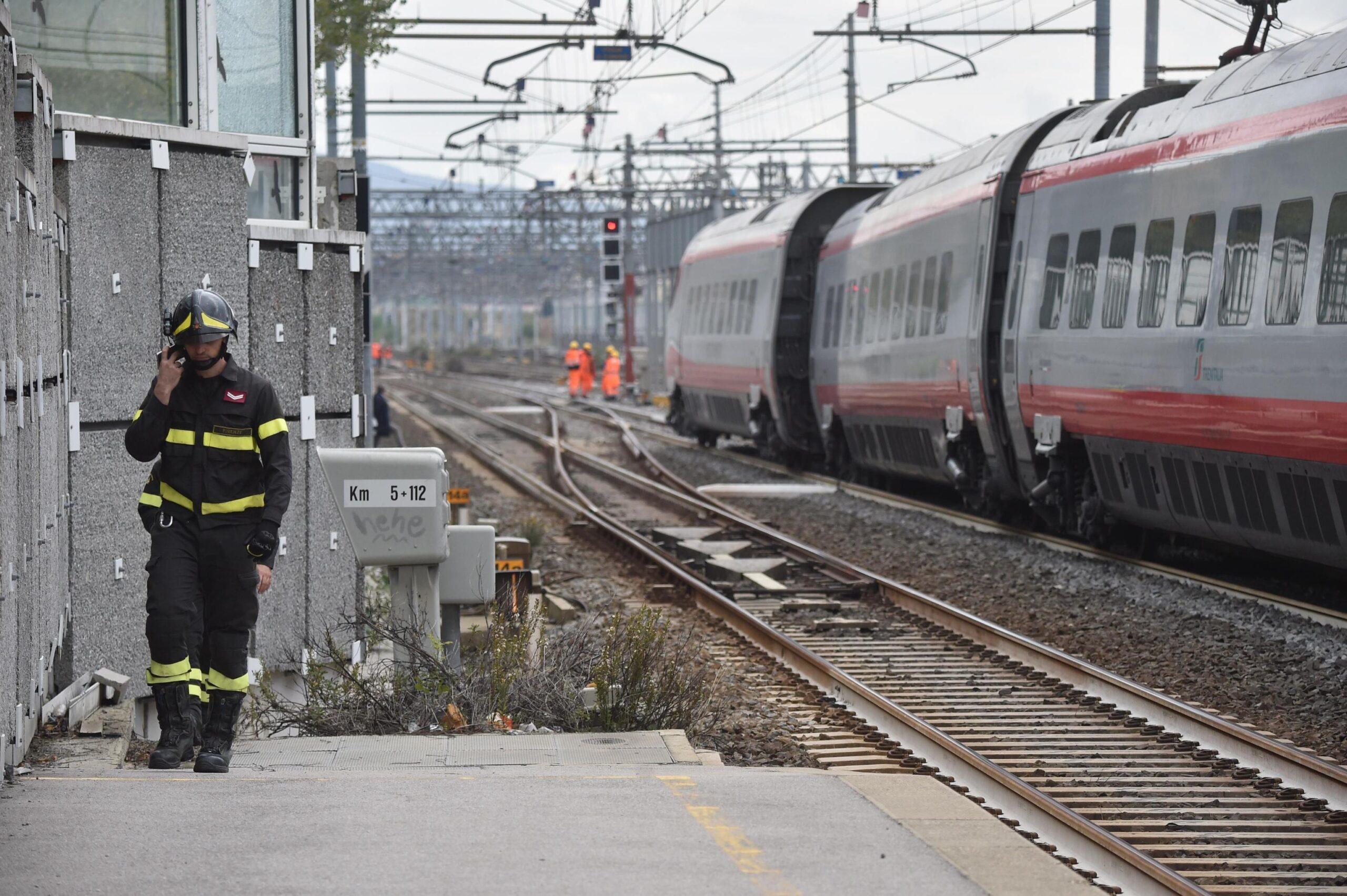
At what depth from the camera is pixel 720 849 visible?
5.62 m

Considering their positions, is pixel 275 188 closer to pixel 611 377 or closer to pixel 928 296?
pixel 928 296

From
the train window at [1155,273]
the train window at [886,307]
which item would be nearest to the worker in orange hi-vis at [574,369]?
the train window at [886,307]

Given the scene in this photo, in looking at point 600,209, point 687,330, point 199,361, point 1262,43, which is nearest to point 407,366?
point 600,209

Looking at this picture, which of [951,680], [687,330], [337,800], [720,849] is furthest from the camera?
[687,330]

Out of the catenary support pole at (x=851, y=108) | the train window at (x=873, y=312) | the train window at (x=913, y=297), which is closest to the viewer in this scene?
the train window at (x=913, y=297)

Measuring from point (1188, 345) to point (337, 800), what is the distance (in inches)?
339

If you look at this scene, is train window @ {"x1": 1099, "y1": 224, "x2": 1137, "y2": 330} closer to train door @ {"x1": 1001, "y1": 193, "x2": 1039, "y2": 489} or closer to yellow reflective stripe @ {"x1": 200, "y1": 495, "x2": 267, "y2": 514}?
train door @ {"x1": 1001, "y1": 193, "x2": 1039, "y2": 489}

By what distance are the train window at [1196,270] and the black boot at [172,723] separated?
8302 millimetres

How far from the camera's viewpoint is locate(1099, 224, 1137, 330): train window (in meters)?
14.3

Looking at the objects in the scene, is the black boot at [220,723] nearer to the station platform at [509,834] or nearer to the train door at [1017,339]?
the station platform at [509,834]

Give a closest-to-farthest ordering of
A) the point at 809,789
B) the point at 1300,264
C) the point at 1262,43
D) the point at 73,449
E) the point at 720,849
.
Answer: the point at 720,849, the point at 809,789, the point at 73,449, the point at 1300,264, the point at 1262,43

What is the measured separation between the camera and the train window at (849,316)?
22.8 meters

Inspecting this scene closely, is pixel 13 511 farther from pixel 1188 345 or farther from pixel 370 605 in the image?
pixel 1188 345

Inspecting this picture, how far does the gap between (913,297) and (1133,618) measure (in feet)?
25.8
